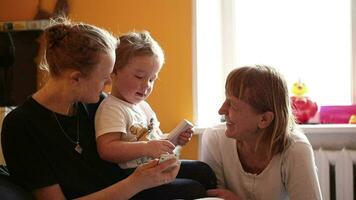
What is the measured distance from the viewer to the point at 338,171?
7.02 ft

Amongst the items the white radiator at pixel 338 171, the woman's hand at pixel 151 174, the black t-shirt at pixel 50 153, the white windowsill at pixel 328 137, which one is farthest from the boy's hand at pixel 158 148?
the white radiator at pixel 338 171

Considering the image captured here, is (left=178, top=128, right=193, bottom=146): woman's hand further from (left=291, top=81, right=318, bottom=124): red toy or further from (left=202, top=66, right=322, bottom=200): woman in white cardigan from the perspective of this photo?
(left=291, top=81, right=318, bottom=124): red toy

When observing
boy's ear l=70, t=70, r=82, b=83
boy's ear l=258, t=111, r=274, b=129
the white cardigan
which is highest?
boy's ear l=70, t=70, r=82, b=83

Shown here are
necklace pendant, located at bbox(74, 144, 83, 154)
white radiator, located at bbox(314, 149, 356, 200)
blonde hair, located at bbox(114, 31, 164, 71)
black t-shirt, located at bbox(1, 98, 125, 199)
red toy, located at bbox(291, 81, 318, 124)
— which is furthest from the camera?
red toy, located at bbox(291, 81, 318, 124)

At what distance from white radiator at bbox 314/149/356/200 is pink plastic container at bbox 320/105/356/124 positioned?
0.20 m

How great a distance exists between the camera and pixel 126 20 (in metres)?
2.36

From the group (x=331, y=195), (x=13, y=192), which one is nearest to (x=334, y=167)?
(x=331, y=195)

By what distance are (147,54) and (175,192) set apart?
1.42 ft

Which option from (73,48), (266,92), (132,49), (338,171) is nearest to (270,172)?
(266,92)

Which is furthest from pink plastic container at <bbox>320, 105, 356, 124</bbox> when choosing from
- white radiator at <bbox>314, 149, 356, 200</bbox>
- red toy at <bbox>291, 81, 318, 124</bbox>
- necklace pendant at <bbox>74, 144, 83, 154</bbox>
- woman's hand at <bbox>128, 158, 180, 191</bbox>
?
→ necklace pendant at <bbox>74, 144, 83, 154</bbox>

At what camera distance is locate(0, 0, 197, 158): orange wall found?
2.30 metres

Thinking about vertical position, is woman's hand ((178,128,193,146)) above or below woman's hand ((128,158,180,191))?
above

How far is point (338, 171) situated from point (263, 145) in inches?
35.3

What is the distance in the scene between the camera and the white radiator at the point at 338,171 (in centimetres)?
212
